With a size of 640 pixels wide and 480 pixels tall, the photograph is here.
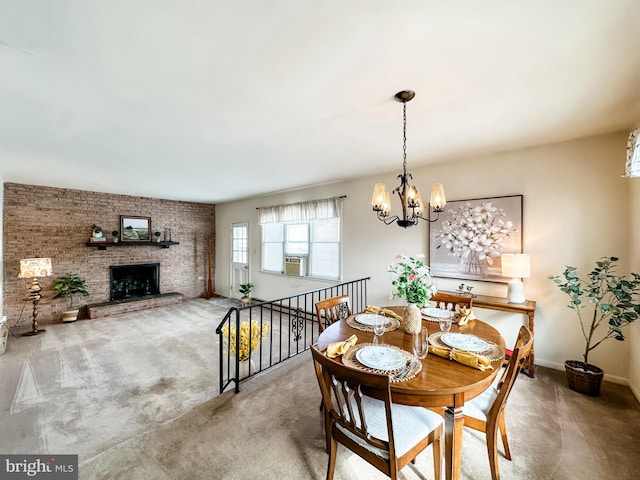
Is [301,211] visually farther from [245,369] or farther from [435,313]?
[435,313]

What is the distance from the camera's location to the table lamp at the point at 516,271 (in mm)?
2809

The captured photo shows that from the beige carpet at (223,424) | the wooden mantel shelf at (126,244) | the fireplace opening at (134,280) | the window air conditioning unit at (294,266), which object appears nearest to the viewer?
the beige carpet at (223,424)

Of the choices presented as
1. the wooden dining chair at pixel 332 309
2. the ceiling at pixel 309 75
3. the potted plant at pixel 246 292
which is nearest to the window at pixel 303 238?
the potted plant at pixel 246 292

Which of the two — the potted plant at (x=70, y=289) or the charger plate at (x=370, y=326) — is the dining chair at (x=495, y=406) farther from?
the potted plant at (x=70, y=289)

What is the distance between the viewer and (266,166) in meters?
3.81

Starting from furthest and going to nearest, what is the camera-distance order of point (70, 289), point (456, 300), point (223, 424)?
point (70, 289)
point (456, 300)
point (223, 424)

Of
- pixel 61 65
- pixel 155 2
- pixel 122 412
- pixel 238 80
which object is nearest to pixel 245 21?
pixel 155 2

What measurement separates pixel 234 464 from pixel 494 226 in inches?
137

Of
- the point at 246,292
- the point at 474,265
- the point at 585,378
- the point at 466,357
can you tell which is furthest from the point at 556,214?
the point at 246,292

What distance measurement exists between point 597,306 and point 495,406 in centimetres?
210

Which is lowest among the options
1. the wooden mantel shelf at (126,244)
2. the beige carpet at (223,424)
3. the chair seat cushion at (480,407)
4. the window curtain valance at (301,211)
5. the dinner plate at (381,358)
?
the beige carpet at (223,424)

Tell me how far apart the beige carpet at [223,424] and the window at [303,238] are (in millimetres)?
2061

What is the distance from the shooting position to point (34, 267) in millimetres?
4480

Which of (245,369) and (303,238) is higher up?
(303,238)
